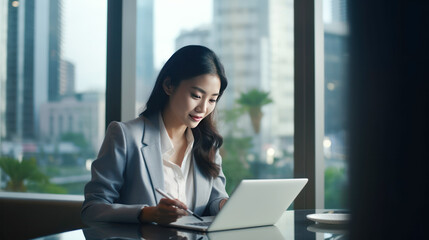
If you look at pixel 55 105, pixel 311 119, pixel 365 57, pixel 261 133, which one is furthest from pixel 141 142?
pixel 261 133

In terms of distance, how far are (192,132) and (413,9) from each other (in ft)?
5.92

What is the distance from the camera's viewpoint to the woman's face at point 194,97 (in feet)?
6.18

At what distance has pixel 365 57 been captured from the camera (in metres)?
0.30

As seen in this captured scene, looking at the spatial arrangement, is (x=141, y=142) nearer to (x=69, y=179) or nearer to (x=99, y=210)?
(x=99, y=210)

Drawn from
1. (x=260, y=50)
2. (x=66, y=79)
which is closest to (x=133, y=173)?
(x=66, y=79)

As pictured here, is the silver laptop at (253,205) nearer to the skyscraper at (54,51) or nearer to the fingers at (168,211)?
the fingers at (168,211)

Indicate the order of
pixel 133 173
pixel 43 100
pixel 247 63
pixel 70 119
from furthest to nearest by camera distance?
1. pixel 247 63
2. pixel 70 119
3. pixel 43 100
4. pixel 133 173

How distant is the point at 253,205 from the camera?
1.21 m

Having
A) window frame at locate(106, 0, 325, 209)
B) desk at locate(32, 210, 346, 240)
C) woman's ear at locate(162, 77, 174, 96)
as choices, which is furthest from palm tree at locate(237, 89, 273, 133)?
desk at locate(32, 210, 346, 240)

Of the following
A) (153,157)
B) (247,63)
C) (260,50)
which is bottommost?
(153,157)

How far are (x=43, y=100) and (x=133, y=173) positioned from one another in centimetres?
301

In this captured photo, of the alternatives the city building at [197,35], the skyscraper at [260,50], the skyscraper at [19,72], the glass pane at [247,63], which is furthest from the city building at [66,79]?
the skyscraper at [260,50]

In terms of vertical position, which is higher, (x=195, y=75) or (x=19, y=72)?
(x=19, y=72)

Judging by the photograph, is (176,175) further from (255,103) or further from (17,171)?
(255,103)
